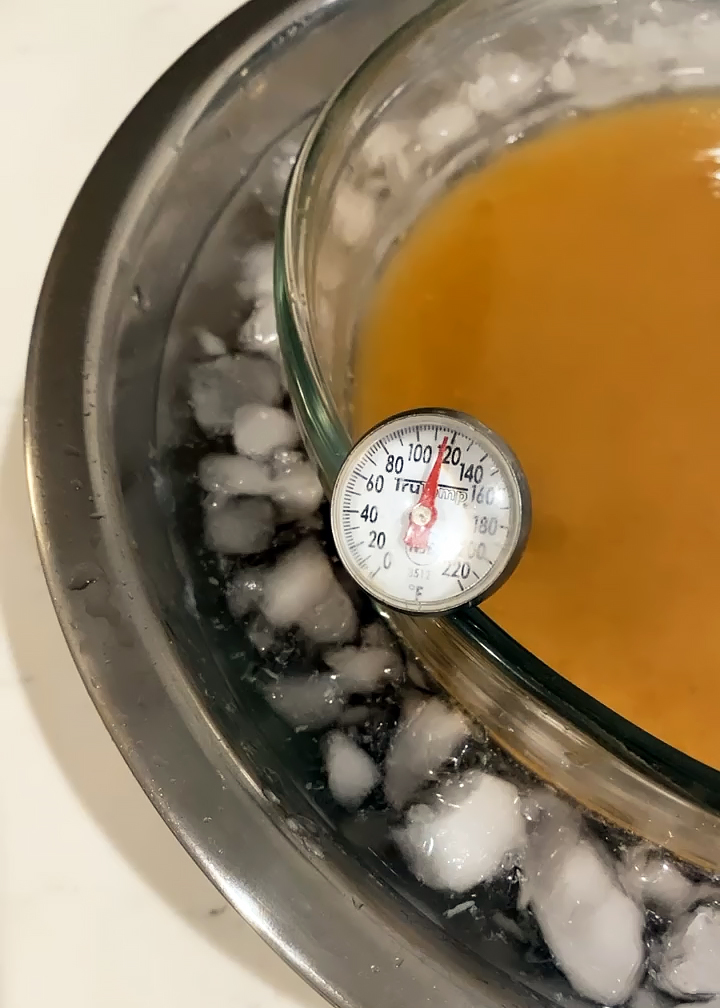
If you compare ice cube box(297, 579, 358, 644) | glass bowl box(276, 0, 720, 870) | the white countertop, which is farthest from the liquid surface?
the white countertop

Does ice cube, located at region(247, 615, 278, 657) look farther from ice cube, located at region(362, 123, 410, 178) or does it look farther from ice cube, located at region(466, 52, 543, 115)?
ice cube, located at region(466, 52, 543, 115)

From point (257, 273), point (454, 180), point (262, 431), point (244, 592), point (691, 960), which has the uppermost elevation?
point (454, 180)

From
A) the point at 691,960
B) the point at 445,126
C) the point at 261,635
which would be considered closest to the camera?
the point at 691,960

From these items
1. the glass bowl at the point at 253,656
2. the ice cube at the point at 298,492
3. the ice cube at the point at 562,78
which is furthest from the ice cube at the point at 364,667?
the ice cube at the point at 562,78

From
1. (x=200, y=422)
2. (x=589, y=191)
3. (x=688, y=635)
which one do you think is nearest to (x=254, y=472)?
(x=200, y=422)

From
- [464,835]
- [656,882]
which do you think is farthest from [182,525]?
[656,882]

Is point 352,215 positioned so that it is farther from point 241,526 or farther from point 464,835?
point 464,835
